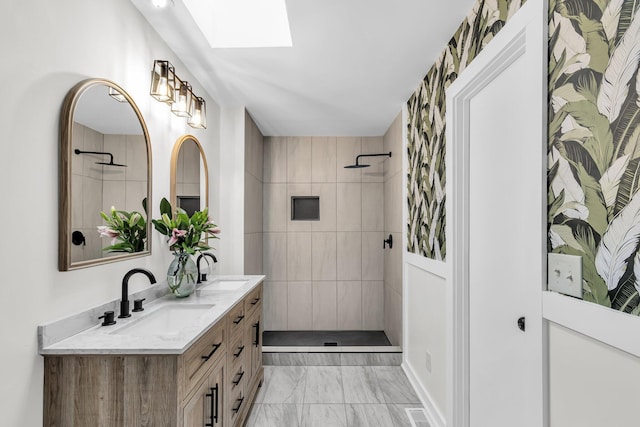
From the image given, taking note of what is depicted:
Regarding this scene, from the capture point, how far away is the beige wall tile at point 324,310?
14.6 feet

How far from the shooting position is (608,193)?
96cm

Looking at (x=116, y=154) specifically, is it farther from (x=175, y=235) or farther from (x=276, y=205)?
(x=276, y=205)

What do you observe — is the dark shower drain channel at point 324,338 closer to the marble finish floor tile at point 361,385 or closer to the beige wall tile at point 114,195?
the marble finish floor tile at point 361,385

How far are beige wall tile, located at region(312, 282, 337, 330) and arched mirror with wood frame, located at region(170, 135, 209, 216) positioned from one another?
2.07 metres

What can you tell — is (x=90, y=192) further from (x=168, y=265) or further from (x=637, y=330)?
(x=637, y=330)

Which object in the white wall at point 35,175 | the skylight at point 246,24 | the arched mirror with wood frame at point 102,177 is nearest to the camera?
the white wall at point 35,175

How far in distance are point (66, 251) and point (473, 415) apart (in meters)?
2.18

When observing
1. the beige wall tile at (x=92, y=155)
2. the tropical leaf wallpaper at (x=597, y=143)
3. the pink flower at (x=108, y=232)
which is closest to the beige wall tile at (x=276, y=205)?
the pink flower at (x=108, y=232)

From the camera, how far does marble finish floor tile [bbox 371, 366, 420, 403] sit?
2.76 metres

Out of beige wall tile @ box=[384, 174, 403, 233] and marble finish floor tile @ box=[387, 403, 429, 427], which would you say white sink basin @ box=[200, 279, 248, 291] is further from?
beige wall tile @ box=[384, 174, 403, 233]

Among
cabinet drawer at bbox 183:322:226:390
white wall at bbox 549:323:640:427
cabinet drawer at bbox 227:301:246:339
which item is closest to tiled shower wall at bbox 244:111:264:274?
cabinet drawer at bbox 227:301:246:339

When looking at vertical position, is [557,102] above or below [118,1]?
below

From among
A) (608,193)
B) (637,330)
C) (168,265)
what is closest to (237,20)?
(168,265)

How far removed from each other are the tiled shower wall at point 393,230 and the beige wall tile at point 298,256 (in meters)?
0.98
